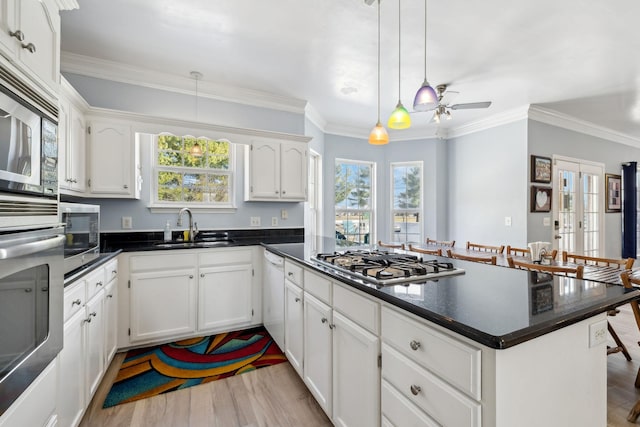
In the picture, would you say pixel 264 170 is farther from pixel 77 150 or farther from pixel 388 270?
pixel 388 270

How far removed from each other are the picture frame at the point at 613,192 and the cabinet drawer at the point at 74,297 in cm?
719

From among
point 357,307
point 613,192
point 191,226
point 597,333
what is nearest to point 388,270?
point 357,307

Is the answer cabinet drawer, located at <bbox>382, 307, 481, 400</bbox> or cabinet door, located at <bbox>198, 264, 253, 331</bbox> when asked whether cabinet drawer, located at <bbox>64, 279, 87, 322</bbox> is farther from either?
cabinet drawer, located at <bbox>382, 307, 481, 400</bbox>

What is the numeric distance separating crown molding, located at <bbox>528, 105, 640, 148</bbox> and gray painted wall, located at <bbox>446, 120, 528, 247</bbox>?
0.26 m

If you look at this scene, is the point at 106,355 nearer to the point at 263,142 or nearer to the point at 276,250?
the point at 276,250

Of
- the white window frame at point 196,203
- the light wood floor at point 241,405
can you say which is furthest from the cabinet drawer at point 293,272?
the white window frame at point 196,203

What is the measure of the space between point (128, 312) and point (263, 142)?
2086mm

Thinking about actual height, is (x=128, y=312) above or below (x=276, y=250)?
below

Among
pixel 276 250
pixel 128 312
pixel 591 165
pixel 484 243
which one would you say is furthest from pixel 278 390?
pixel 591 165

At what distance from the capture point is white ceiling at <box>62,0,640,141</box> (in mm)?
2086

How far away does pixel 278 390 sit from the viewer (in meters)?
2.04

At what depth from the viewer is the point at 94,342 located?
183cm

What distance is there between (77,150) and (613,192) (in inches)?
304

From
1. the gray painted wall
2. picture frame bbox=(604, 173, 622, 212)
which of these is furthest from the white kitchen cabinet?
picture frame bbox=(604, 173, 622, 212)
